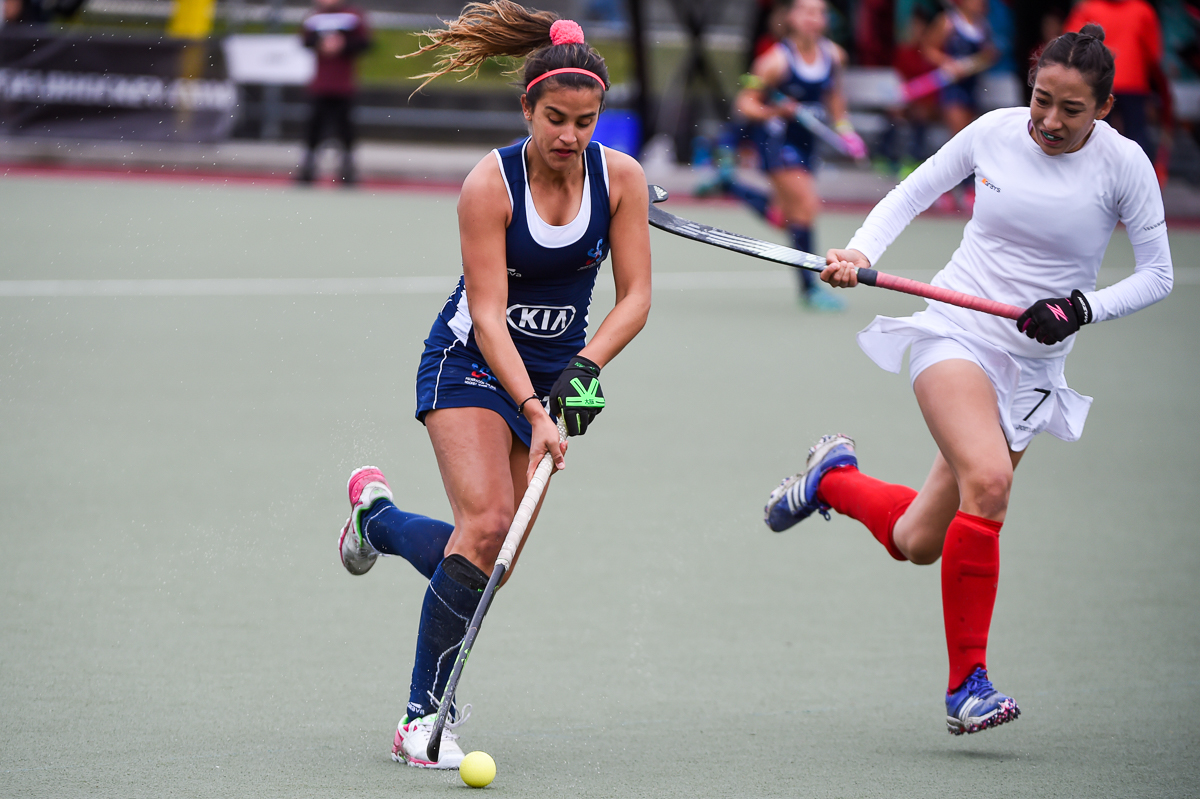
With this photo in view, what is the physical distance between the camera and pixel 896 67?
18.1 m

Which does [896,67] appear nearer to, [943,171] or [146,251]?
[146,251]

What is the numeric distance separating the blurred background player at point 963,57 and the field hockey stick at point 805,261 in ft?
40.0

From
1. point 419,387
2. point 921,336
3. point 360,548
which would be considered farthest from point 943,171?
point 360,548

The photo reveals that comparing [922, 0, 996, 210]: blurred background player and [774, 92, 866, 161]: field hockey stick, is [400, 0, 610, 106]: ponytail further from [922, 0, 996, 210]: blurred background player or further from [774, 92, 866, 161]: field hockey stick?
[922, 0, 996, 210]: blurred background player

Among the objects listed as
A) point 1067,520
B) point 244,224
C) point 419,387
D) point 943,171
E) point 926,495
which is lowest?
point 244,224

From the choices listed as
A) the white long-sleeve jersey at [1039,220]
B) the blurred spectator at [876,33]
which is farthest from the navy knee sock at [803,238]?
the blurred spectator at [876,33]

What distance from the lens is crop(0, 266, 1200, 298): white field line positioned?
31.6 feet

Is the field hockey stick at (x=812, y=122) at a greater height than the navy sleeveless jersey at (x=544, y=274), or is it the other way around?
the navy sleeveless jersey at (x=544, y=274)

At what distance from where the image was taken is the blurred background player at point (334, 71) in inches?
607

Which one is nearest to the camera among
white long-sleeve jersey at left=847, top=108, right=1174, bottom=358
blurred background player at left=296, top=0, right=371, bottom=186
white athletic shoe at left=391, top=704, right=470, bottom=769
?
white athletic shoe at left=391, top=704, right=470, bottom=769

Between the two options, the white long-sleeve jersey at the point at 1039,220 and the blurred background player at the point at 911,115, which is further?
the blurred background player at the point at 911,115

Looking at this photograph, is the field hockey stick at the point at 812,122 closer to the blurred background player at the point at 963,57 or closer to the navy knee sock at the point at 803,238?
the navy knee sock at the point at 803,238

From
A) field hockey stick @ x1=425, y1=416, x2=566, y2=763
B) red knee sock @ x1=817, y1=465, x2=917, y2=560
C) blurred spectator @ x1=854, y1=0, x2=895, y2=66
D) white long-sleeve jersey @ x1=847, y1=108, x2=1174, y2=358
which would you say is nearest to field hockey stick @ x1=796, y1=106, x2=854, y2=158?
red knee sock @ x1=817, y1=465, x2=917, y2=560

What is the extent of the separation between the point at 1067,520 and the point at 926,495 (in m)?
1.96
